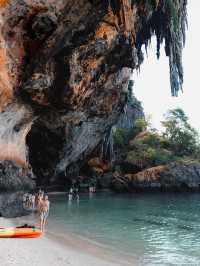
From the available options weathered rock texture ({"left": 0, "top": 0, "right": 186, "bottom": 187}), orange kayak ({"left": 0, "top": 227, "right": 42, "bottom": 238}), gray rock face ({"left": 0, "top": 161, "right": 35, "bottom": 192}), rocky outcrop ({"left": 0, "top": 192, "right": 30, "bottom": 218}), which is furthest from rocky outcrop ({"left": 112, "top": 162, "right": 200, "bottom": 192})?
orange kayak ({"left": 0, "top": 227, "right": 42, "bottom": 238})

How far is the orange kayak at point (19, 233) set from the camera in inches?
457

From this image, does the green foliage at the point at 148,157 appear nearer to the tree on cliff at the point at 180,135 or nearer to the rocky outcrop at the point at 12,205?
the tree on cliff at the point at 180,135

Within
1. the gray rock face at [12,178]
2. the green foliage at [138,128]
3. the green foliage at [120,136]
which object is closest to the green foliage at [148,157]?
the green foliage at [120,136]

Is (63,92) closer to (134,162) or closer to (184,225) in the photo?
(184,225)

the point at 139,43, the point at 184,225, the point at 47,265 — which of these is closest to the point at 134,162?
the point at 139,43

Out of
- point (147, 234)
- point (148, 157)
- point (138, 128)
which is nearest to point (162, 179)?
point (148, 157)

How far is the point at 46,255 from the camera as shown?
32.9ft

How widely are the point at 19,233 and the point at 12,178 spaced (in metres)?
11.2

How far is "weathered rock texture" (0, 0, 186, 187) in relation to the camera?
1905 cm

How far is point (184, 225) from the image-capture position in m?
21.1

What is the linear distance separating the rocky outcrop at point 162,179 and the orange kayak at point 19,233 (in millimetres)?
40636

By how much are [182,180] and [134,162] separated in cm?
845

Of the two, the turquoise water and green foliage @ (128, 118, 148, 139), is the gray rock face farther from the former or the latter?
green foliage @ (128, 118, 148, 139)

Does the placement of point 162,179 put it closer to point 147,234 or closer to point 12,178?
point 12,178
